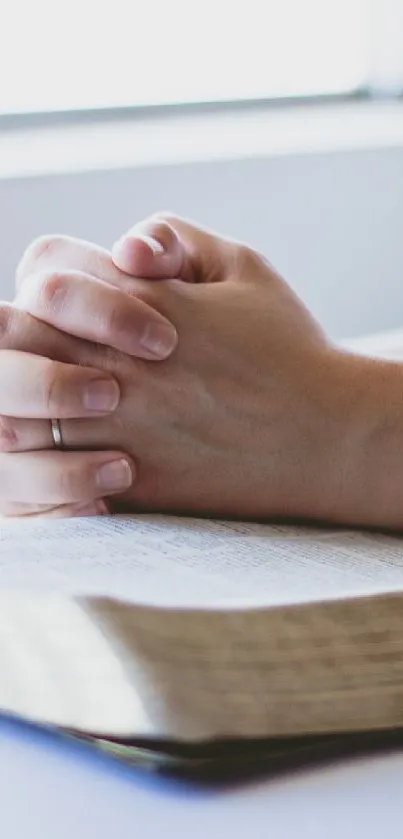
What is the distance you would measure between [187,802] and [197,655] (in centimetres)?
4

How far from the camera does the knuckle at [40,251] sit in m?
0.66

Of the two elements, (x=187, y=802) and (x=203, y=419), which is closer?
(x=187, y=802)

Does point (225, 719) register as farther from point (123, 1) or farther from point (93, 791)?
point (123, 1)

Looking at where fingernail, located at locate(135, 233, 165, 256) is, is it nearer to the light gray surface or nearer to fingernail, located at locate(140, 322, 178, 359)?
fingernail, located at locate(140, 322, 178, 359)

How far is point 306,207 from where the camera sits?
1330 millimetres

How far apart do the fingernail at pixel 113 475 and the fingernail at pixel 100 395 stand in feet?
0.09

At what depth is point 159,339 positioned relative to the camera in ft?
1.91

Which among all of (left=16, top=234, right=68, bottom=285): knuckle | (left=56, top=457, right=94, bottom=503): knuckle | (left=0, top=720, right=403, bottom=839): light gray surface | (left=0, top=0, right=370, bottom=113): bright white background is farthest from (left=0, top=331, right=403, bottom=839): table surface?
(left=0, top=0, right=370, bottom=113): bright white background

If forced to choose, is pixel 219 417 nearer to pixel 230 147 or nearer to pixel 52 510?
pixel 52 510

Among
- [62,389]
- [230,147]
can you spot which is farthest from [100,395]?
[230,147]

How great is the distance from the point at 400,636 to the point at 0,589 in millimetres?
127

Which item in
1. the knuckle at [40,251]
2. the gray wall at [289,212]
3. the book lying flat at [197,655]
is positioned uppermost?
the gray wall at [289,212]

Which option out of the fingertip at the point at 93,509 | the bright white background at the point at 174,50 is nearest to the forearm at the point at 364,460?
the fingertip at the point at 93,509

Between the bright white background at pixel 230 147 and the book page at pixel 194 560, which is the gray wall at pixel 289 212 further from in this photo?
the book page at pixel 194 560
